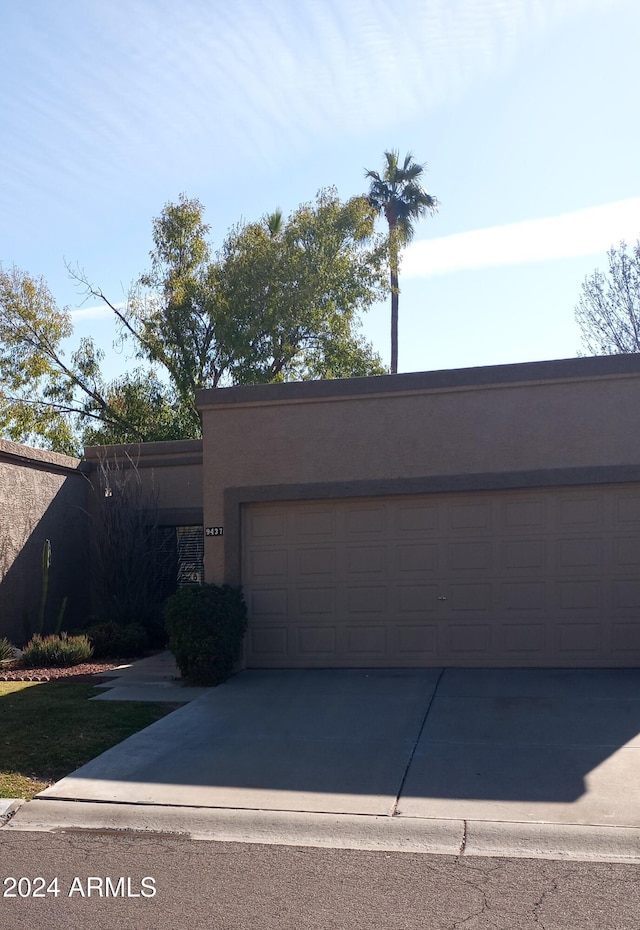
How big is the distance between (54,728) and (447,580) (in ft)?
17.2

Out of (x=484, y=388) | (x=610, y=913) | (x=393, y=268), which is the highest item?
(x=393, y=268)

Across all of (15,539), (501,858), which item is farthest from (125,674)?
(501,858)

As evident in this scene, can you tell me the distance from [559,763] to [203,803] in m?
3.04

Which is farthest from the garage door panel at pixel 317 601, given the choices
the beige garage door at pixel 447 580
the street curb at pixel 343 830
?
the street curb at pixel 343 830

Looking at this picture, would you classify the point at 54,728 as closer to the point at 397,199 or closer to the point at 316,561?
the point at 316,561

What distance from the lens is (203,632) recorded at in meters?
11.9

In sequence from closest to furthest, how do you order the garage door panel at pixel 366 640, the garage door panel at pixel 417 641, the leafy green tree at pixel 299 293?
1. the garage door panel at pixel 417 641
2. the garage door panel at pixel 366 640
3. the leafy green tree at pixel 299 293

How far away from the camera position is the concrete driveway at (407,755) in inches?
283

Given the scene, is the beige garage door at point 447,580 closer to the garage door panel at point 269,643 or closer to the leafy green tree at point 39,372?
the garage door panel at point 269,643

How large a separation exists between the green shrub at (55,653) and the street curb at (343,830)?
6.74 m

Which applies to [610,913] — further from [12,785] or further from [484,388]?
[484,388]

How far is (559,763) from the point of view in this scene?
8094 millimetres

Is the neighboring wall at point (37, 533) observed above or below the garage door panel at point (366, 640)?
above

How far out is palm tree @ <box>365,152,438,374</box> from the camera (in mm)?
33719
